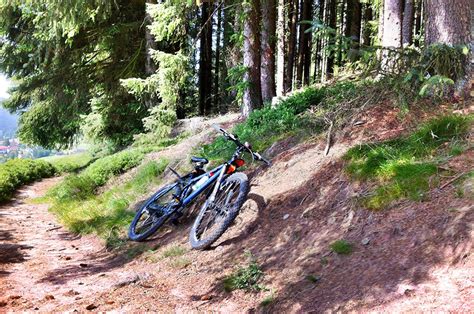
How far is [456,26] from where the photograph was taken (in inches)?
230

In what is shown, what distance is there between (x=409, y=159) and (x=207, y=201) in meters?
2.65

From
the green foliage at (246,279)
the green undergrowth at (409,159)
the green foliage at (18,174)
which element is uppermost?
the green undergrowth at (409,159)

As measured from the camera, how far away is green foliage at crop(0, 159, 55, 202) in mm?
13944

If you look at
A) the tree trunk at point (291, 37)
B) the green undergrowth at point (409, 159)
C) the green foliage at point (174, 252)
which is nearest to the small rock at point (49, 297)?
the green foliage at point (174, 252)

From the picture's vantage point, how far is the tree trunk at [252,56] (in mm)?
11062

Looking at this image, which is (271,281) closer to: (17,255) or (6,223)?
(17,255)

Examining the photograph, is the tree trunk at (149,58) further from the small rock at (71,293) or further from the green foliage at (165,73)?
the small rock at (71,293)

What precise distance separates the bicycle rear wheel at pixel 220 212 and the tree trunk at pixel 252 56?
20.2 ft

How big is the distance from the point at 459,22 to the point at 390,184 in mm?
3025

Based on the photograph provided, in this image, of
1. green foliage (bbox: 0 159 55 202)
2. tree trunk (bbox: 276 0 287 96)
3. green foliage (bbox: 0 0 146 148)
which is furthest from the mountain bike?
green foliage (bbox: 0 0 146 148)

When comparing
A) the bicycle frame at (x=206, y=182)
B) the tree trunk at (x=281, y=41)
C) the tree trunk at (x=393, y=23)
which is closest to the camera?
the bicycle frame at (x=206, y=182)

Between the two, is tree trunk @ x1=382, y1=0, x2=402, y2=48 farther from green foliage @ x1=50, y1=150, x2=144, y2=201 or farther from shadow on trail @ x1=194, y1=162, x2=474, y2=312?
green foliage @ x1=50, y1=150, x2=144, y2=201

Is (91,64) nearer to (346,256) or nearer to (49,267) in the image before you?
(49,267)

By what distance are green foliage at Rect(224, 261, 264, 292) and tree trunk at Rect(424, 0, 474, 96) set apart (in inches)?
157
